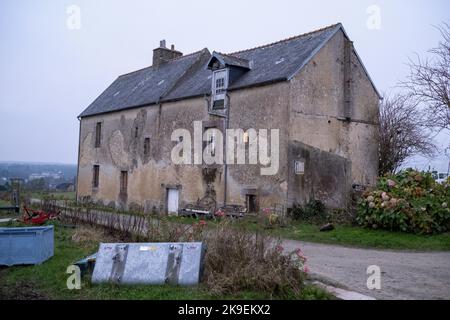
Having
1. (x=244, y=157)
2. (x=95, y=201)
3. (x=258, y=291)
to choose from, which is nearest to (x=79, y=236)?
(x=258, y=291)

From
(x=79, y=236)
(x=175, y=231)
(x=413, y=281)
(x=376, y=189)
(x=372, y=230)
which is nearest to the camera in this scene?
(x=413, y=281)

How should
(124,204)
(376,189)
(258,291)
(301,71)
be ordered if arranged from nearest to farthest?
(258,291), (376,189), (301,71), (124,204)

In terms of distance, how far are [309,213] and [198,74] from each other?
32.8ft

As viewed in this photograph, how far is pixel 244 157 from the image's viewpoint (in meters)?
16.2

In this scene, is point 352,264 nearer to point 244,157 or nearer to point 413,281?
point 413,281

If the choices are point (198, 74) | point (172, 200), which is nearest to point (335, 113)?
point (198, 74)

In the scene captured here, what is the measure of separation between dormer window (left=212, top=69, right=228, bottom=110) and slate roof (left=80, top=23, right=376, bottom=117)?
14.3 inches

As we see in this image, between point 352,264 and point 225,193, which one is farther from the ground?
point 225,193

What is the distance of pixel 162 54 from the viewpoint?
2588 centimetres

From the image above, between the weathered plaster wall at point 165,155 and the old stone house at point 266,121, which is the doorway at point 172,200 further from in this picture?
the weathered plaster wall at point 165,155

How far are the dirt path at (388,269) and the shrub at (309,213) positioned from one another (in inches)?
146

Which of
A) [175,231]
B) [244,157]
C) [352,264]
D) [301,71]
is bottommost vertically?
[352,264]

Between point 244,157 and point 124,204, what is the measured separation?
9323 millimetres

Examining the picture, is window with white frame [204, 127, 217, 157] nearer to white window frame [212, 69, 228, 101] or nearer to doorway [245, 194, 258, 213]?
white window frame [212, 69, 228, 101]
